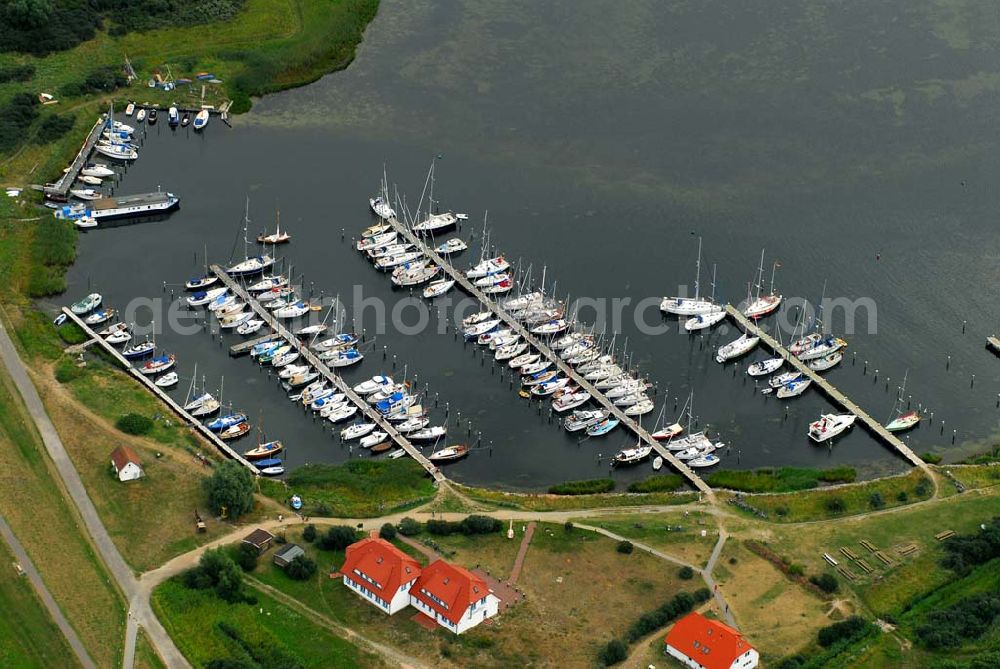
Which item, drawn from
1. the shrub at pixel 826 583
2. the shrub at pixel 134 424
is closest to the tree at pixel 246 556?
the shrub at pixel 134 424

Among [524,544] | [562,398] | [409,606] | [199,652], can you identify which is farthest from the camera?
[562,398]

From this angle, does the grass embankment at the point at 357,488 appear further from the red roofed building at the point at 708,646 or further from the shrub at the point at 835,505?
the shrub at the point at 835,505

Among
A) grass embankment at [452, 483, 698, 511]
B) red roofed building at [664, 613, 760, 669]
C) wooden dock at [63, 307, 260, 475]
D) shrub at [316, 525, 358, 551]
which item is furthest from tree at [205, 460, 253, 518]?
red roofed building at [664, 613, 760, 669]

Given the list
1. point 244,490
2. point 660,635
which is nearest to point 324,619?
point 244,490

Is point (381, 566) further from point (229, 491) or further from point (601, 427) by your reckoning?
point (601, 427)

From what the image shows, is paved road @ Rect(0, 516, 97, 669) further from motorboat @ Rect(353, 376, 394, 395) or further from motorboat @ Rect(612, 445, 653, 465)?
motorboat @ Rect(612, 445, 653, 465)

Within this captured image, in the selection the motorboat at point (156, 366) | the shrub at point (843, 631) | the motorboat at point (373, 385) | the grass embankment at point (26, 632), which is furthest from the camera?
the motorboat at point (156, 366)

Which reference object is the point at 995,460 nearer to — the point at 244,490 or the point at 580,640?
the point at 580,640
